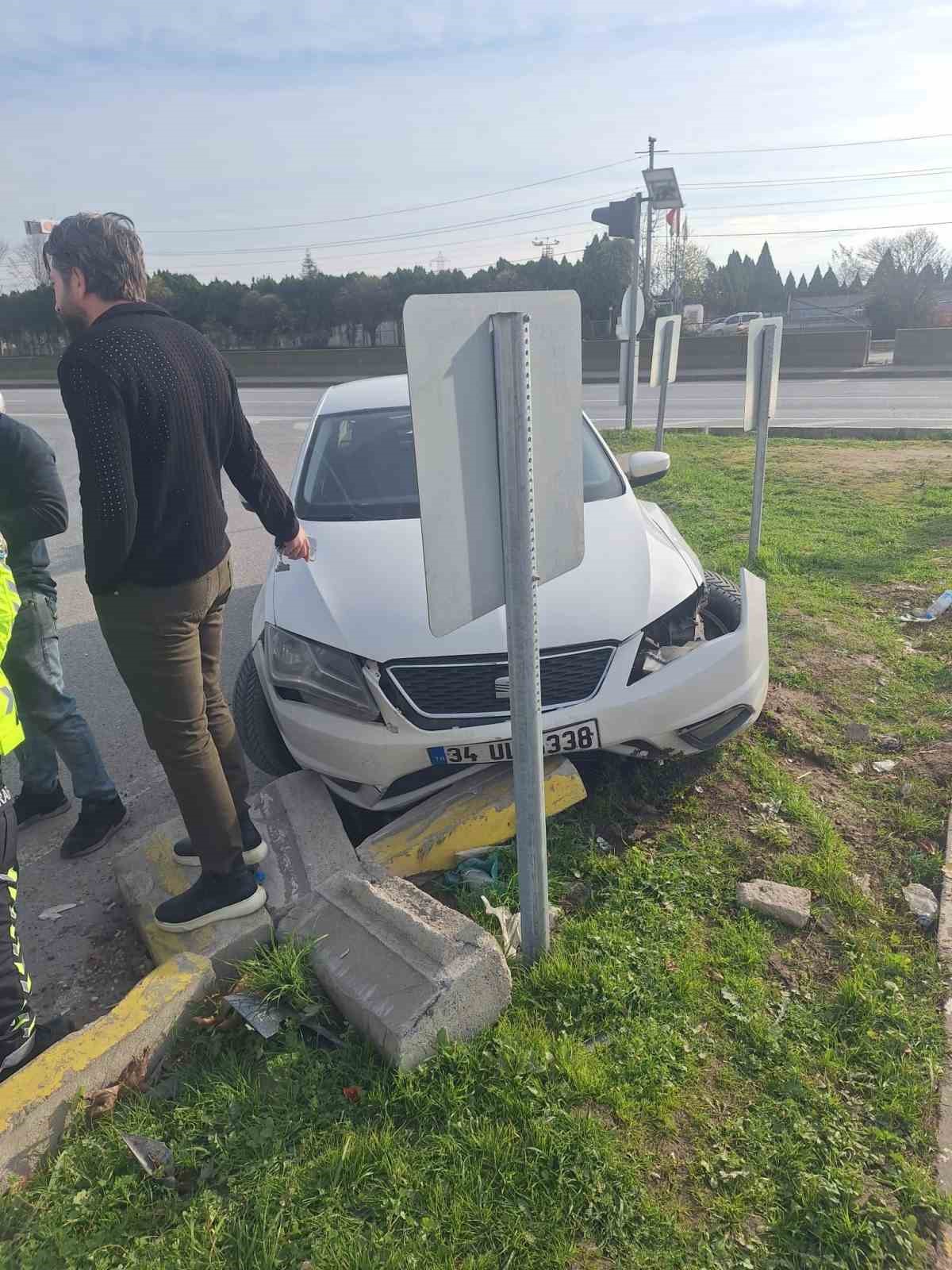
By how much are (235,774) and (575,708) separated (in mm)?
1230

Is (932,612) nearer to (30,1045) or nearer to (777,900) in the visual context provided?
(777,900)

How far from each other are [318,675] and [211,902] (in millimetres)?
886

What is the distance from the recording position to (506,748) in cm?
319

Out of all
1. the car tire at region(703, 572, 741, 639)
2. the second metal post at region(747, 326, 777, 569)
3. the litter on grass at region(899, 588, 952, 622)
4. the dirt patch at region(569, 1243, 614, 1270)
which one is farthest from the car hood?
the second metal post at region(747, 326, 777, 569)

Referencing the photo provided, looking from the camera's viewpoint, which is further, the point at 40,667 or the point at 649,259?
the point at 649,259

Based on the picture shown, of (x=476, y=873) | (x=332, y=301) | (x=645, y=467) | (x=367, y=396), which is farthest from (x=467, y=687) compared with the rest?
(x=332, y=301)

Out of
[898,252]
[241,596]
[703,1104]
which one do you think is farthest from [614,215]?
[898,252]

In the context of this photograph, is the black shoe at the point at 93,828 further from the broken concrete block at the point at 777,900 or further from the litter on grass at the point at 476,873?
the broken concrete block at the point at 777,900

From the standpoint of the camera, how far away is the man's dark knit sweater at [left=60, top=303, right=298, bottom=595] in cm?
234

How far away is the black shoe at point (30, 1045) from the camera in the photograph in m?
2.37

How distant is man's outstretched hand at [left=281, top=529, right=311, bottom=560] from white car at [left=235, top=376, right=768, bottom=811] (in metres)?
0.29

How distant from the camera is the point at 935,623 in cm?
549

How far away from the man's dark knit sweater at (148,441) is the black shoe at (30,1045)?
126 cm

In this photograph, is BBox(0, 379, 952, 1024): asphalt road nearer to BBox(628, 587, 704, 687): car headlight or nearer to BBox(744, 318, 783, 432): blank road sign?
BBox(628, 587, 704, 687): car headlight
